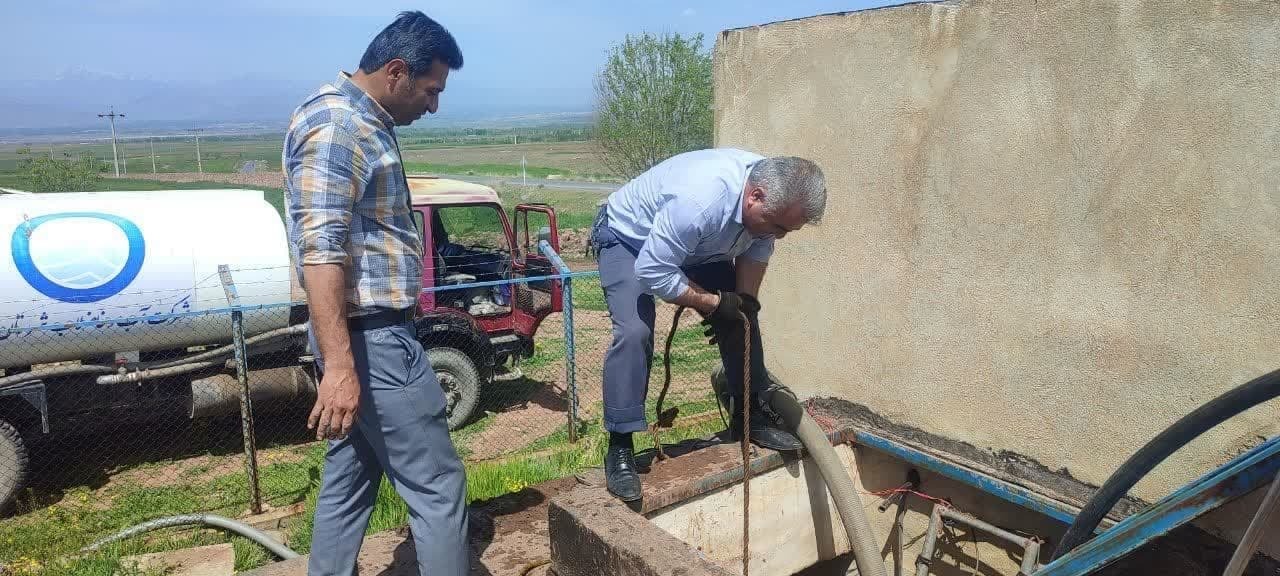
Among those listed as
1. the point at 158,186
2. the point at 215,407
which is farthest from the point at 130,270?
the point at 158,186

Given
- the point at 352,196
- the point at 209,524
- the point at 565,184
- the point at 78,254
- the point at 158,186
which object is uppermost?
the point at 352,196

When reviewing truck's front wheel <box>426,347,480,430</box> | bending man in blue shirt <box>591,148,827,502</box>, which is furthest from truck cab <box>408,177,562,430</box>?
bending man in blue shirt <box>591,148,827,502</box>

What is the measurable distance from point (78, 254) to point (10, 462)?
4.69ft

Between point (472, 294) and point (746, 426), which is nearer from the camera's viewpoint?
point (746, 426)

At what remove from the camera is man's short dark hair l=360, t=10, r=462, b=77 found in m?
2.21

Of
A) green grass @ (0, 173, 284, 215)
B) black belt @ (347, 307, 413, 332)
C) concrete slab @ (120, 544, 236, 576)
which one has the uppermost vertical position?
black belt @ (347, 307, 413, 332)

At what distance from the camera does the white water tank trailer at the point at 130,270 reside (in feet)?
17.7

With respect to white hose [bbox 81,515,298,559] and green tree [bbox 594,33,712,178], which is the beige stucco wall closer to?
white hose [bbox 81,515,298,559]

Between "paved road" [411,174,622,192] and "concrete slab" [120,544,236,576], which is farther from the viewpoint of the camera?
"paved road" [411,174,622,192]

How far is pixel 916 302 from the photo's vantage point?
3.96m

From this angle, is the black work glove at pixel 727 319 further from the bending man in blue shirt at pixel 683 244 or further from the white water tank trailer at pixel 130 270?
the white water tank trailer at pixel 130 270

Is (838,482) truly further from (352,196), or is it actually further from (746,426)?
(352,196)

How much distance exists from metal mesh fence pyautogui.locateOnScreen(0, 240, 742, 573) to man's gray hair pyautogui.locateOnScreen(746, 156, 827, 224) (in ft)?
7.70

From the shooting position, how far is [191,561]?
405 cm
